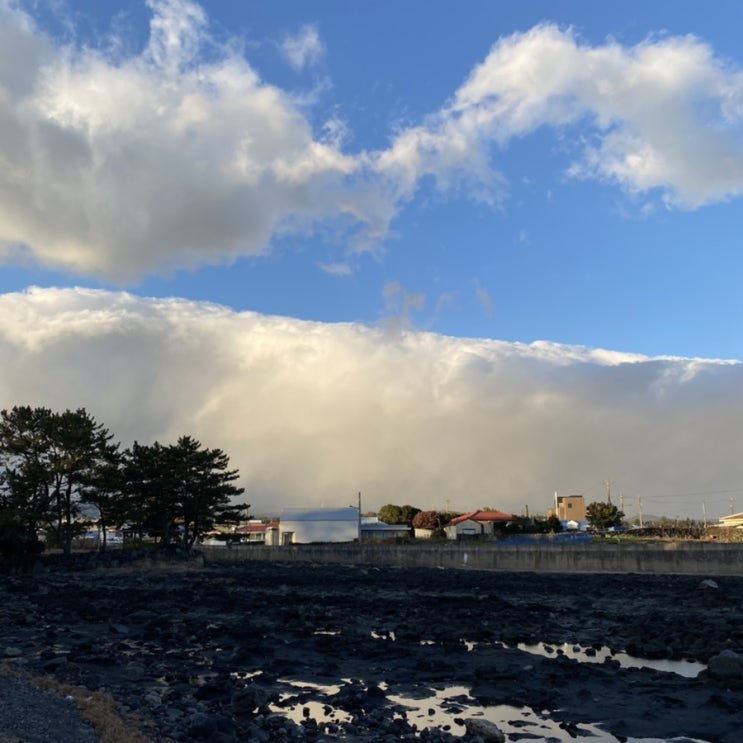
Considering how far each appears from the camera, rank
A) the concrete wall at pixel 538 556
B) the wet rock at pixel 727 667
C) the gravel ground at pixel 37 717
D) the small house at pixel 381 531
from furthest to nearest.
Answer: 1. the small house at pixel 381 531
2. the concrete wall at pixel 538 556
3. the wet rock at pixel 727 667
4. the gravel ground at pixel 37 717

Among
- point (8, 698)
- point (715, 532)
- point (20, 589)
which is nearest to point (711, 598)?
point (8, 698)

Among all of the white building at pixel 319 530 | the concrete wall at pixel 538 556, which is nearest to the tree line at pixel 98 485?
the concrete wall at pixel 538 556

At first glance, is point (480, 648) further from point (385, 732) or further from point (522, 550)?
point (522, 550)

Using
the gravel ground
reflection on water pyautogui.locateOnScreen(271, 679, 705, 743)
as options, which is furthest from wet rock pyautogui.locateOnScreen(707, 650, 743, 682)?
the gravel ground

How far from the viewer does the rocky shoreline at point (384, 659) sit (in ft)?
39.1

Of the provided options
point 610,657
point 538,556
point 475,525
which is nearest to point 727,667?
point 610,657

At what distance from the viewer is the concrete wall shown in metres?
50.6

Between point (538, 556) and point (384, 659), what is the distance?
133ft

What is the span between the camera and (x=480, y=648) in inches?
768

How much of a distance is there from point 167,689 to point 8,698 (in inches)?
148

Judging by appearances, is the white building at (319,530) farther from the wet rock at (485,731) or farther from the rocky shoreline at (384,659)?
the wet rock at (485,731)

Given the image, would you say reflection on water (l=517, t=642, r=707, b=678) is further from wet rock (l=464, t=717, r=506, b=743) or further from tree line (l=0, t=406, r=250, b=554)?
tree line (l=0, t=406, r=250, b=554)

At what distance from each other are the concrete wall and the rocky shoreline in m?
15.5

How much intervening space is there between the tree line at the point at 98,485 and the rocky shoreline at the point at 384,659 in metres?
19.6
